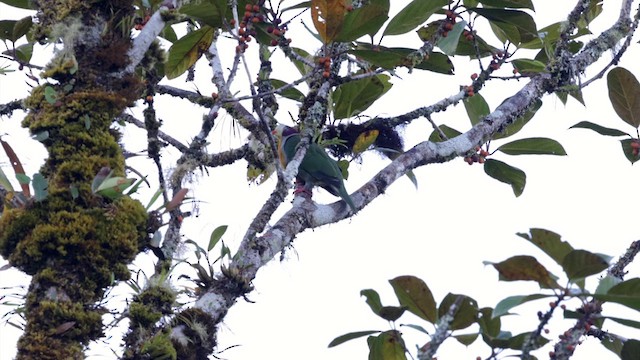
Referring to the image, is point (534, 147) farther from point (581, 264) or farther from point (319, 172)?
point (581, 264)

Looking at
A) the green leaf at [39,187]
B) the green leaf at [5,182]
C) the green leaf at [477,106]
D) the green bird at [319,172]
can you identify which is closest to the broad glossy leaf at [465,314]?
the green leaf at [39,187]

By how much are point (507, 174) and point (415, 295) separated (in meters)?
1.58

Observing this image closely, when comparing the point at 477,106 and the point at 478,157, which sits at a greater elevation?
the point at 477,106

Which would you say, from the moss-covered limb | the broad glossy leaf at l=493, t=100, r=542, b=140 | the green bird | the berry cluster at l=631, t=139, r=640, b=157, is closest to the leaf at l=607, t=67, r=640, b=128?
the berry cluster at l=631, t=139, r=640, b=157

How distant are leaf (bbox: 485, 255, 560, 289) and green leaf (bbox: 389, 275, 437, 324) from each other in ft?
0.88

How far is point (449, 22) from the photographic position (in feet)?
10.8

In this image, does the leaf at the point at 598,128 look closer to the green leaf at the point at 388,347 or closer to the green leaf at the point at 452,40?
the green leaf at the point at 452,40

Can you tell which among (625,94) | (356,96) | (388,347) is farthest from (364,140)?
(388,347)

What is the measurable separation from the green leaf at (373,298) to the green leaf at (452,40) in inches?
46.2

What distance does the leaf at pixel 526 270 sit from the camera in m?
1.96

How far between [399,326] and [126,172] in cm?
90

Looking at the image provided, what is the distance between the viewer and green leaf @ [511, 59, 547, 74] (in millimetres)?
3691

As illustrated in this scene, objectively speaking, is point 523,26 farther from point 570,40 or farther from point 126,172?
point 126,172

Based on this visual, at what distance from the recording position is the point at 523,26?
134 inches
